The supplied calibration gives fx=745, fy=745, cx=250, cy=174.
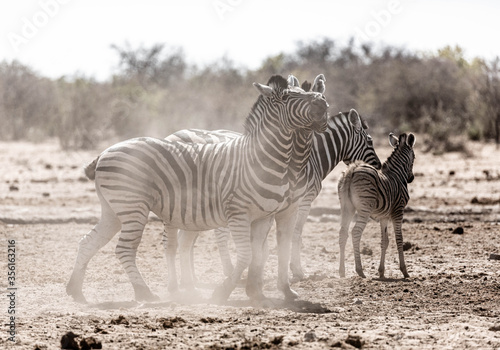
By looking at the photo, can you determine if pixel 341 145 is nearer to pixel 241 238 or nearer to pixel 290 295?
pixel 290 295

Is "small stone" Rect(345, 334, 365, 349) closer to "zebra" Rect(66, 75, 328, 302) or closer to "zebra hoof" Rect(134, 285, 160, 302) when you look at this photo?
"zebra" Rect(66, 75, 328, 302)

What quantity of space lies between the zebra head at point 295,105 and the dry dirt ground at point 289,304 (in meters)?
1.77

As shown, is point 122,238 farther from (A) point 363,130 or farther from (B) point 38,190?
(B) point 38,190

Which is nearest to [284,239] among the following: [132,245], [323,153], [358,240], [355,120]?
[358,240]

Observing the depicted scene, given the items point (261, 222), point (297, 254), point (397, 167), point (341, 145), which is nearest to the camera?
point (261, 222)

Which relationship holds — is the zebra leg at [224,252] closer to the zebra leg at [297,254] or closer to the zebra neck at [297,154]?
the zebra leg at [297,254]

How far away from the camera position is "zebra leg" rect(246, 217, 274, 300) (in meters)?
7.44

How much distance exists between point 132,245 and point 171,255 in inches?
34.6

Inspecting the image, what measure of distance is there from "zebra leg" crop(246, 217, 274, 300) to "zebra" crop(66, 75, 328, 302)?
0.03 feet

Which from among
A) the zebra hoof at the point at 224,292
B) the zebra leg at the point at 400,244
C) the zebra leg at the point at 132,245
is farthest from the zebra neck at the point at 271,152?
the zebra leg at the point at 400,244

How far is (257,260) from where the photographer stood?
7.43 meters

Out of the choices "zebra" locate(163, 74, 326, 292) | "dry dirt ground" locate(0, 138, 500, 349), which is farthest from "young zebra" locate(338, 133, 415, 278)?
"zebra" locate(163, 74, 326, 292)

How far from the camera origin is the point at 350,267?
9453 millimetres

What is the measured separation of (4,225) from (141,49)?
50891 millimetres
